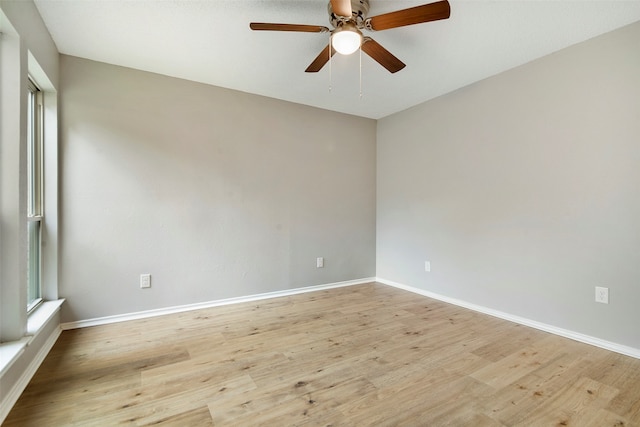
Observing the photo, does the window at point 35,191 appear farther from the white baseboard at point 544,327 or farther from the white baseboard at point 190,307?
the white baseboard at point 544,327

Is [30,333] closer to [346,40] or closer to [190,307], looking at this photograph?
[190,307]

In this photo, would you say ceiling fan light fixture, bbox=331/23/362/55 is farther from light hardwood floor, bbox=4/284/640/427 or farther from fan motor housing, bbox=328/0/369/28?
light hardwood floor, bbox=4/284/640/427

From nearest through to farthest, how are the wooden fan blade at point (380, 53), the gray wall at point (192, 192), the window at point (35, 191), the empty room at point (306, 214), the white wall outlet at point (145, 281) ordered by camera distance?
the empty room at point (306, 214)
the wooden fan blade at point (380, 53)
the window at point (35, 191)
the gray wall at point (192, 192)
the white wall outlet at point (145, 281)

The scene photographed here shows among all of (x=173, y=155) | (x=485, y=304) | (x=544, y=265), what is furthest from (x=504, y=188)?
(x=173, y=155)

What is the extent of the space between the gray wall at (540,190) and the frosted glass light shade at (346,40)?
187cm

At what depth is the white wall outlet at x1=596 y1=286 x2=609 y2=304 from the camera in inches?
85.9

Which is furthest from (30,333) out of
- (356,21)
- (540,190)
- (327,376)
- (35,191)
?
(540,190)

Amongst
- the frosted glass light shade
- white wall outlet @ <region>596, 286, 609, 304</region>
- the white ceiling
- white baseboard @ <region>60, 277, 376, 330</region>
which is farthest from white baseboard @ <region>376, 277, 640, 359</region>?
the frosted glass light shade

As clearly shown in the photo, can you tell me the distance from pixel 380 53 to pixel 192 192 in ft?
7.19

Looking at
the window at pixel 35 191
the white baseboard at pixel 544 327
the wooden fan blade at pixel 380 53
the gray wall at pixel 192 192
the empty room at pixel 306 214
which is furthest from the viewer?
the gray wall at pixel 192 192

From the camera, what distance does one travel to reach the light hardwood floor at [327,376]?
1462 millimetres

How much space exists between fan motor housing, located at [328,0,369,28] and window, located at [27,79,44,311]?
237 centimetres

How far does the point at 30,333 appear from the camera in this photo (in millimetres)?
1797

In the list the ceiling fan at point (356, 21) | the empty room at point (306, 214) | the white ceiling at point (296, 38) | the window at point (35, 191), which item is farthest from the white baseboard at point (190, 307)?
the ceiling fan at point (356, 21)
